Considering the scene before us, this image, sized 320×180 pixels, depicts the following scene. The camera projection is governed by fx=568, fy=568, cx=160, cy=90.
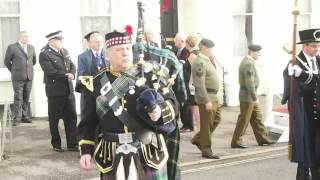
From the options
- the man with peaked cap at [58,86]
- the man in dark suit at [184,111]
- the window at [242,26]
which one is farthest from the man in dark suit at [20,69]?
the window at [242,26]

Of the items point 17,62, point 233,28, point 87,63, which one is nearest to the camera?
point 87,63

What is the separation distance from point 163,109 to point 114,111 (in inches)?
15.8

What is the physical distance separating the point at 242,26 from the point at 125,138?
11608 millimetres

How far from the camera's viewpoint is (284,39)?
15703 mm

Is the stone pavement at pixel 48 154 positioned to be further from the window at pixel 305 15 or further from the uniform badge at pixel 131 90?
the window at pixel 305 15

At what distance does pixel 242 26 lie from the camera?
15.6m

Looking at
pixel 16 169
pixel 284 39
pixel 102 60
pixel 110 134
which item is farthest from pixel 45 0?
pixel 110 134

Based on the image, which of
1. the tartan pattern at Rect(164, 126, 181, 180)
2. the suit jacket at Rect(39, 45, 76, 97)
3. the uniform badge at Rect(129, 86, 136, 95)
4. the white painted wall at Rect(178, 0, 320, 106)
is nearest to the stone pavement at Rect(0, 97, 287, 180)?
the suit jacket at Rect(39, 45, 76, 97)

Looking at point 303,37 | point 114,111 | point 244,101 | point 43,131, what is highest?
point 303,37

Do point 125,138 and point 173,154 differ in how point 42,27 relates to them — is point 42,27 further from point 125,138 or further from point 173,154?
point 125,138

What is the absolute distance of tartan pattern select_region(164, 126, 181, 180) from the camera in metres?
5.08

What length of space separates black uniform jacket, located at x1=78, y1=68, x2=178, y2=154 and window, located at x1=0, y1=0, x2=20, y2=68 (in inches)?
341

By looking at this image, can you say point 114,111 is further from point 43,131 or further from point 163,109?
point 43,131

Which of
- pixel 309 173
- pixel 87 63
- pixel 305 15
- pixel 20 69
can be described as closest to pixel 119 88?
pixel 309 173
